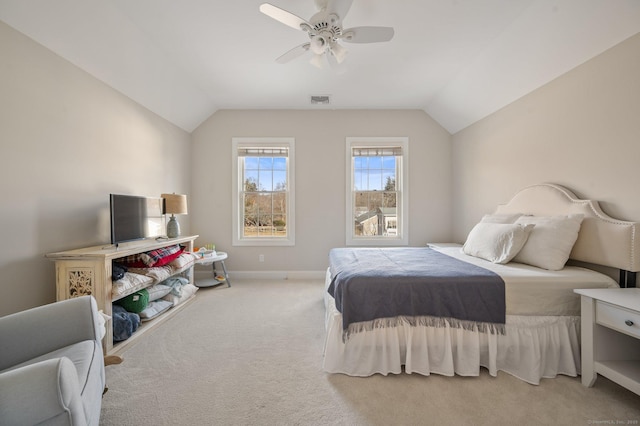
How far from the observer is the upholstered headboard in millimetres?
1768

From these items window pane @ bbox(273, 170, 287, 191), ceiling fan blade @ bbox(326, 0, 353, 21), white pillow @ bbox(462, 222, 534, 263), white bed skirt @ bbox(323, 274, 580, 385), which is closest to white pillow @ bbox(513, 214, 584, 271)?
white pillow @ bbox(462, 222, 534, 263)

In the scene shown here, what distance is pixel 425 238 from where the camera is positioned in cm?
415

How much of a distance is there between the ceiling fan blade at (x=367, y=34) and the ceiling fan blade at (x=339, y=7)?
0.15 metres

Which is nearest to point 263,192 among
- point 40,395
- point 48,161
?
point 48,161

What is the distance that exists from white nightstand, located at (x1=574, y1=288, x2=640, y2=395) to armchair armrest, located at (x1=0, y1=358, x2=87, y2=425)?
2.67 meters

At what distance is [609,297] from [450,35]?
2451mm

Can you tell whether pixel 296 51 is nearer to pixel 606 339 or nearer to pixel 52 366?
pixel 52 366

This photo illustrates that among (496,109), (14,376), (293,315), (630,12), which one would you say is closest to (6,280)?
(14,376)

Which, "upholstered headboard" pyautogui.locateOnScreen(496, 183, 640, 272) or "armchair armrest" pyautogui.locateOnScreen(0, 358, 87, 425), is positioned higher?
"upholstered headboard" pyautogui.locateOnScreen(496, 183, 640, 272)

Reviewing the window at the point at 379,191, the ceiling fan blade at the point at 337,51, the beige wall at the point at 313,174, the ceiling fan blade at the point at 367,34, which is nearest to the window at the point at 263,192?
the beige wall at the point at 313,174

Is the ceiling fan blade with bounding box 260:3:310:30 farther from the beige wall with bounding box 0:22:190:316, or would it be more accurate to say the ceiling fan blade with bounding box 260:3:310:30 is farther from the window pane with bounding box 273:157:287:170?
the window pane with bounding box 273:157:287:170

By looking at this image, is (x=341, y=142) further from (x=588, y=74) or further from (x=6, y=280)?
(x=6, y=280)

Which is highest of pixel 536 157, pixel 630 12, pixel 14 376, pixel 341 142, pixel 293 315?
pixel 630 12

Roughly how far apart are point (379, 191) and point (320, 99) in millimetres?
1751
